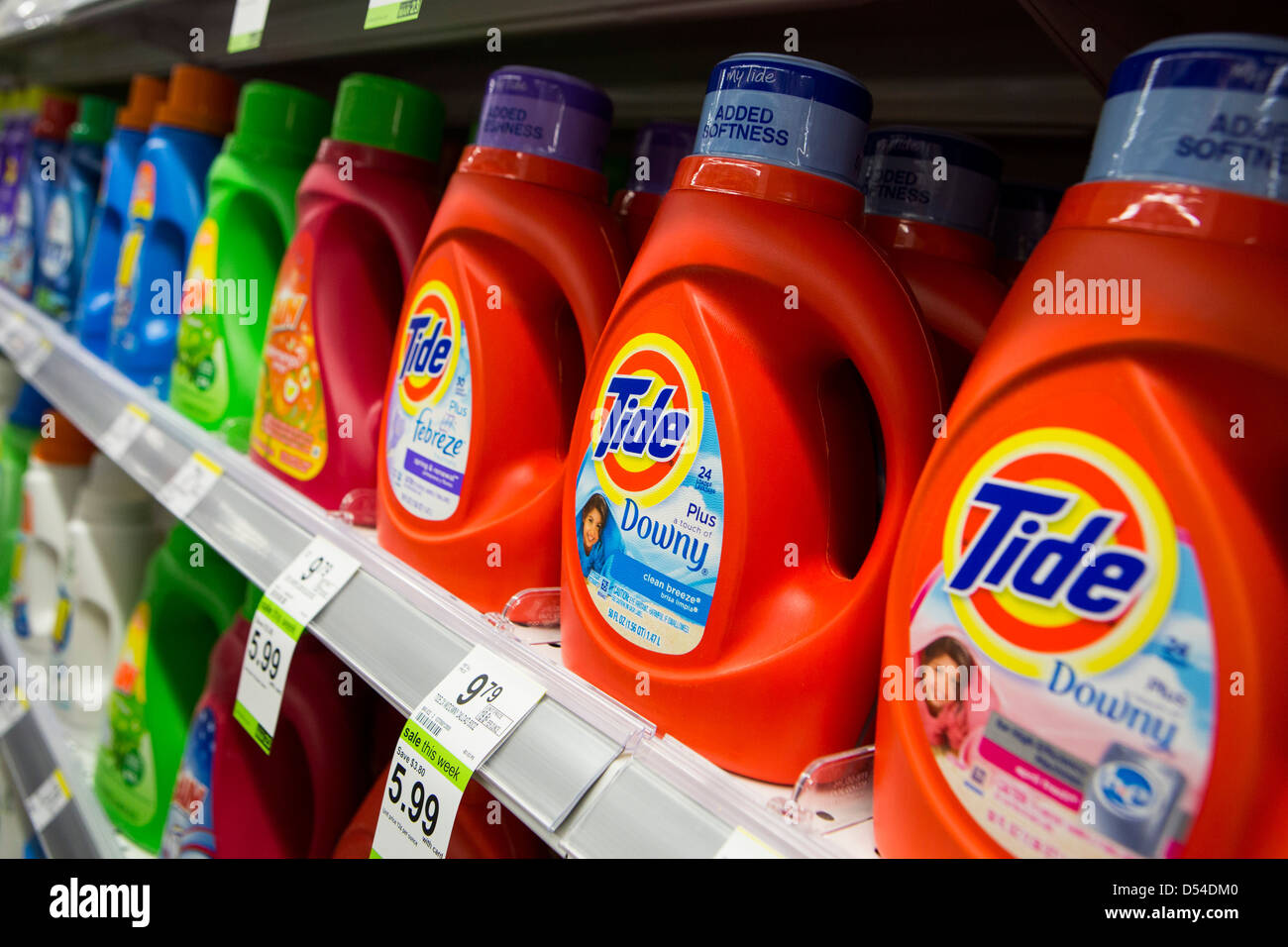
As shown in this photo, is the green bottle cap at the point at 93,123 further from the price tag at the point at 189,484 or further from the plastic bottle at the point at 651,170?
the plastic bottle at the point at 651,170

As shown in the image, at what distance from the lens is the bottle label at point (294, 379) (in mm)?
995

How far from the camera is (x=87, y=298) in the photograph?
161 cm

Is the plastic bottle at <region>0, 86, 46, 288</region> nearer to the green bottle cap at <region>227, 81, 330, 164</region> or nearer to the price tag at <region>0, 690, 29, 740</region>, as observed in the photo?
the price tag at <region>0, 690, 29, 740</region>

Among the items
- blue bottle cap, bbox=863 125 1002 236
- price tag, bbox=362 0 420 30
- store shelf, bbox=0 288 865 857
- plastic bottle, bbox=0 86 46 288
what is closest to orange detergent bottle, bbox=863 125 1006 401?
blue bottle cap, bbox=863 125 1002 236

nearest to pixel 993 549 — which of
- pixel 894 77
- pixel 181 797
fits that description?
pixel 894 77

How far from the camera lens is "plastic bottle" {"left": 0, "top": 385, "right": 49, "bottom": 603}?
193 cm

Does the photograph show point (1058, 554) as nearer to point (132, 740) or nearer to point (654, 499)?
point (654, 499)

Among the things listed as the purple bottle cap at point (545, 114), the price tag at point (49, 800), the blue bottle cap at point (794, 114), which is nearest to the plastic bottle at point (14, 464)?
the price tag at point (49, 800)

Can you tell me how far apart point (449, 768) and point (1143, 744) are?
0.42 m

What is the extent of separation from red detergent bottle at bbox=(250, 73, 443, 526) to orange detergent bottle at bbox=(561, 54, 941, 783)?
1.39 ft

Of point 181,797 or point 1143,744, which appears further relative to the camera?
point 181,797

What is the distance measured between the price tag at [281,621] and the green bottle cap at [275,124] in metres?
0.53

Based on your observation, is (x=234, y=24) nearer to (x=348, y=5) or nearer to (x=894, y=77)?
(x=348, y=5)

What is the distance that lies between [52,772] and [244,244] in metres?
0.90
